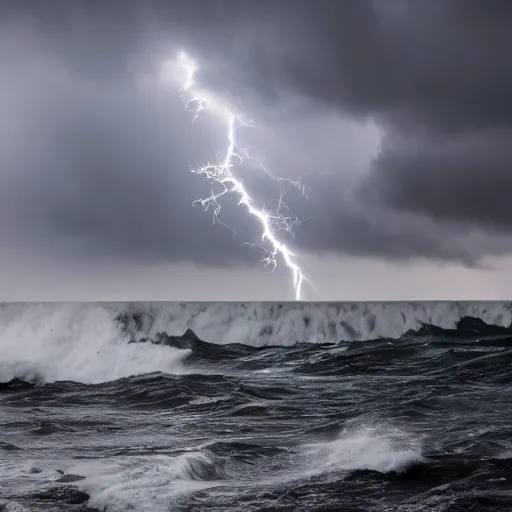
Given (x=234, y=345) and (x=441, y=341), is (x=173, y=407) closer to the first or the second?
(x=234, y=345)

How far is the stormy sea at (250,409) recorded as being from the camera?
9508 mm

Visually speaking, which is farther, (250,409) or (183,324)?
(183,324)

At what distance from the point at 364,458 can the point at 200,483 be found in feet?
8.83

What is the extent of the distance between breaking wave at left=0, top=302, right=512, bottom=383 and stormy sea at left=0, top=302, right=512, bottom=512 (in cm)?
9

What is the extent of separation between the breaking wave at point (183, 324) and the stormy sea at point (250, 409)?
88mm

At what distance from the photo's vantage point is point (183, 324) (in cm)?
3728

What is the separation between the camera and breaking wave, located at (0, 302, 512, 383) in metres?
29.7

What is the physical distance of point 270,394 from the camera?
19.9m

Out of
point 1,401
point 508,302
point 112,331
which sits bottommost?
point 1,401

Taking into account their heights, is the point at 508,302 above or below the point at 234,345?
above

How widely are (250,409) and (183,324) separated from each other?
20.6 meters

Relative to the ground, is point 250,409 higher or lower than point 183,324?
lower

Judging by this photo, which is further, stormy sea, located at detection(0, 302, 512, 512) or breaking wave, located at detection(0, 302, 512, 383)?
breaking wave, located at detection(0, 302, 512, 383)

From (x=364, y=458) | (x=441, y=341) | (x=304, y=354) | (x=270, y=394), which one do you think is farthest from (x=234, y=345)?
(x=364, y=458)
